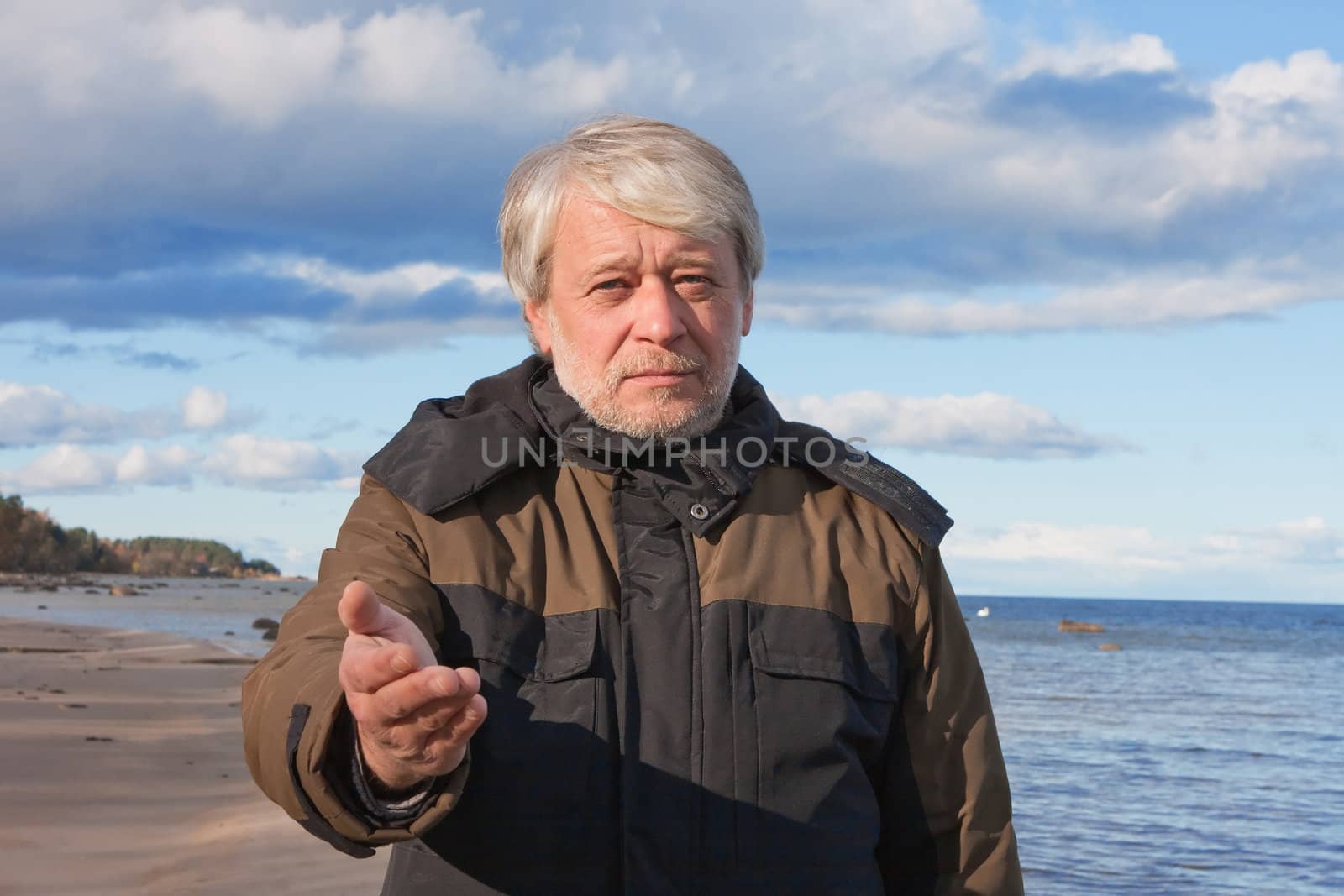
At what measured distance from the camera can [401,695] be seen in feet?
5.70

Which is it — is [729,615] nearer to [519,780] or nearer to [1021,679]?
[519,780]

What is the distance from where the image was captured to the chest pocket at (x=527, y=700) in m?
2.26

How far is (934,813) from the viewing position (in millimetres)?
2557

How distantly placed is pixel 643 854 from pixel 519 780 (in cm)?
24

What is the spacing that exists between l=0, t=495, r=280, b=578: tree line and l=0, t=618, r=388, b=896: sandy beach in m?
47.9

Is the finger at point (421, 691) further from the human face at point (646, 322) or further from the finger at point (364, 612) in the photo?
the human face at point (646, 322)

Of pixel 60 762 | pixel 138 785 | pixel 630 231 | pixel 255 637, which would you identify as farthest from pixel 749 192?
pixel 255 637

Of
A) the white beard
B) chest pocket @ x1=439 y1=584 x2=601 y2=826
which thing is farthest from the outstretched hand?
the white beard

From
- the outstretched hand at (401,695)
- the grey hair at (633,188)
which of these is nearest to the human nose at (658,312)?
the grey hair at (633,188)

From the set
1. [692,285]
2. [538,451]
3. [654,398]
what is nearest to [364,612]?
[538,451]

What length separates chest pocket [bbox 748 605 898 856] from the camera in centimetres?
231

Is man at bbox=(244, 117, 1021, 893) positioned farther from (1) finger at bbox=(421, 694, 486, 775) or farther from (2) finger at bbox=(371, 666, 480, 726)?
(2) finger at bbox=(371, 666, 480, 726)

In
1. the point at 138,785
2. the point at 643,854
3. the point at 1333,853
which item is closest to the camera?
the point at 643,854

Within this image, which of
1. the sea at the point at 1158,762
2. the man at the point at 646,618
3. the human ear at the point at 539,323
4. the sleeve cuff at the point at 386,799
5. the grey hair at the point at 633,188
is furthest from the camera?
the sea at the point at 1158,762
